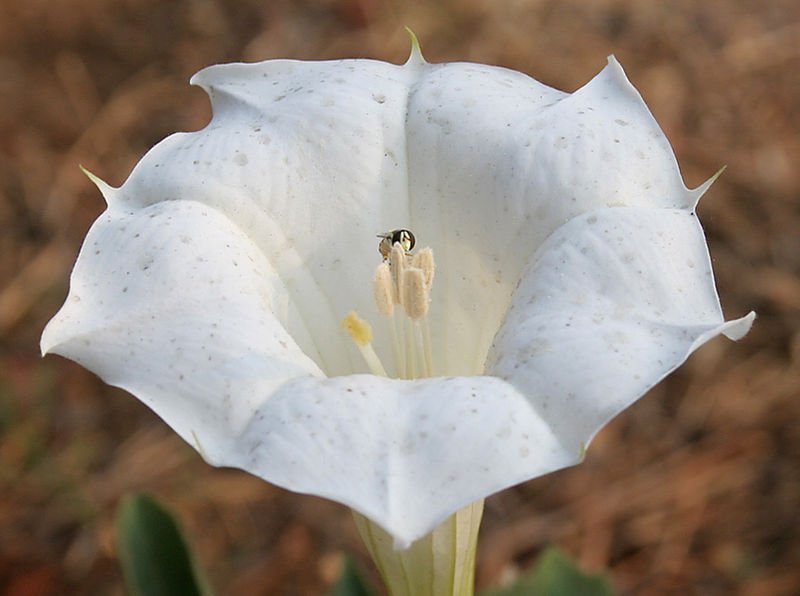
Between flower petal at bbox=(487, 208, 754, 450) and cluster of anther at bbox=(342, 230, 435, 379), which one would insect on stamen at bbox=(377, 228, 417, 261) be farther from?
flower petal at bbox=(487, 208, 754, 450)

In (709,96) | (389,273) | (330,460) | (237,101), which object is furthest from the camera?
Answer: (709,96)

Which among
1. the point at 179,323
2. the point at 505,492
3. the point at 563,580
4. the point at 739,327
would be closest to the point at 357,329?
the point at 179,323

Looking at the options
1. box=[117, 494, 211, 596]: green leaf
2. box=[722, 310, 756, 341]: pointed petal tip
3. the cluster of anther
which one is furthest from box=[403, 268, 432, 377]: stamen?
box=[117, 494, 211, 596]: green leaf

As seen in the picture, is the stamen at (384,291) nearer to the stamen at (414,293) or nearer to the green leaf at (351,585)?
the stamen at (414,293)

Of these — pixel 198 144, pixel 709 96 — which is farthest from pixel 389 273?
pixel 709 96

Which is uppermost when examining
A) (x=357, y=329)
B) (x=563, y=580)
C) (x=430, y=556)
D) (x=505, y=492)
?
(x=357, y=329)

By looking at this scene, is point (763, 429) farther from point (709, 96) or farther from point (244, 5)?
point (244, 5)

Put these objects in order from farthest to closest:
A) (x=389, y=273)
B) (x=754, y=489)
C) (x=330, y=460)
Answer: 1. (x=754, y=489)
2. (x=389, y=273)
3. (x=330, y=460)

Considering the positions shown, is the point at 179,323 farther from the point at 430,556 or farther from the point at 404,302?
the point at 430,556
